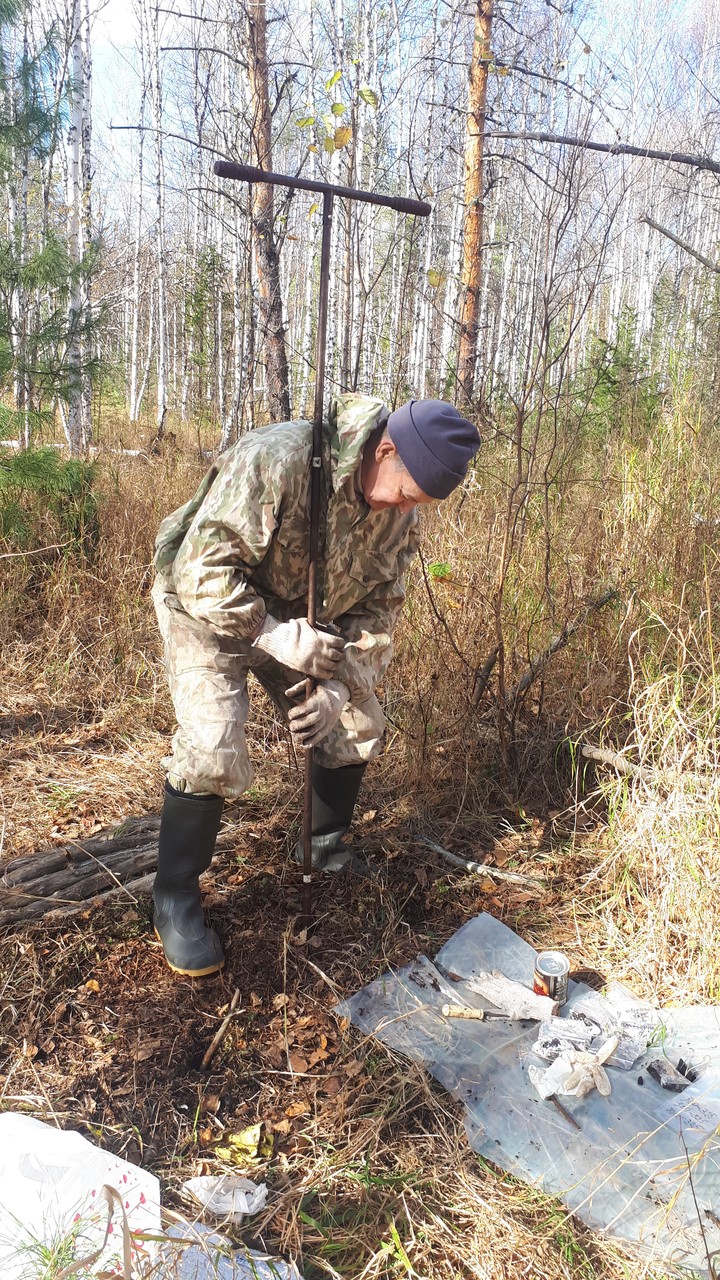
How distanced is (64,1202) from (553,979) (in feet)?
4.27

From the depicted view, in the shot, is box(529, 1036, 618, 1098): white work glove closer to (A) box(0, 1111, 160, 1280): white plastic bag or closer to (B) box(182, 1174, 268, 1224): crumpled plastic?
(B) box(182, 1174, 268, 1224): crumpled plastic

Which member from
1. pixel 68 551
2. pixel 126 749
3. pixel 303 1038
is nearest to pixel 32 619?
pixel 68 551

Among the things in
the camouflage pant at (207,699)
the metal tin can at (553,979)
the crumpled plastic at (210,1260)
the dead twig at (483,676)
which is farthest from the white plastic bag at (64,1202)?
the dead twig at (483,676)

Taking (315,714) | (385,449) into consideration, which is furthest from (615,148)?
(315,714)

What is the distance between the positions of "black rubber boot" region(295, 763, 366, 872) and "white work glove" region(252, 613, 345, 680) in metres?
0.56

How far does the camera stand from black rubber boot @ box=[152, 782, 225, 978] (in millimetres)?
2240

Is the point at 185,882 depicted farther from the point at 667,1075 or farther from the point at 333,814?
the point at 667,1075

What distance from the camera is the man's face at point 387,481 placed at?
6.94 feet

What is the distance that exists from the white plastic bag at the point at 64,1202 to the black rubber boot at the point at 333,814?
121 centimetres

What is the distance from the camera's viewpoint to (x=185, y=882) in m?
2.31

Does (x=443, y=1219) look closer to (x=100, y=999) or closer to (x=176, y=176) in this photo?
(x=100, y=999)

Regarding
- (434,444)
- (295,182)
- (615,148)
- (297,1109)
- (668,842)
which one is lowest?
(297,1109)

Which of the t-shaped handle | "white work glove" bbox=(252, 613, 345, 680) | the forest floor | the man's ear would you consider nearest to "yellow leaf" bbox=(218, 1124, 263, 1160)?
the forest floor

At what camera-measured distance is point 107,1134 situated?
1.83 m
